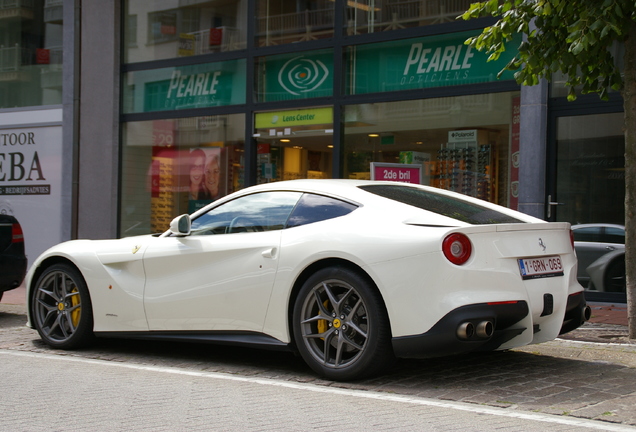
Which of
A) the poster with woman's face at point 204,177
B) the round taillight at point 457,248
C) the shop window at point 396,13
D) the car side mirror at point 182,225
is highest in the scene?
the shop window at point 396,13

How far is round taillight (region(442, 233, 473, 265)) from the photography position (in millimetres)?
4746

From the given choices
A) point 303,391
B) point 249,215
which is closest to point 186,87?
point 249,215

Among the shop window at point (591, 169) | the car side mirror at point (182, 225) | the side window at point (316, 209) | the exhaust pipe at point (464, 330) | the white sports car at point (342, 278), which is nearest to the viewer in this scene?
the exhaust pipe at point (464, 330)

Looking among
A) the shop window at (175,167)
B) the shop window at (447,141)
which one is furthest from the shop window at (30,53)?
the shop window at (447,141)

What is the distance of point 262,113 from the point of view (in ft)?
42.3

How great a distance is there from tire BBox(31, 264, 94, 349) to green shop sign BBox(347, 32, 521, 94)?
6.11m

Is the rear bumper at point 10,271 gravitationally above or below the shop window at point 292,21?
below

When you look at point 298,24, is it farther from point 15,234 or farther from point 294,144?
point 15,234

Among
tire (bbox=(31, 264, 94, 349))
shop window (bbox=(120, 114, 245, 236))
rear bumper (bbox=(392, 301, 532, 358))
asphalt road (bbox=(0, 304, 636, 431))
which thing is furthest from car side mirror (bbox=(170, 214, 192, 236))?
shop window (bbox=(120, 114, 245, 236))

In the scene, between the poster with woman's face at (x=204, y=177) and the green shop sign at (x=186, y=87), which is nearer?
the green shop sign at (x=186, y=87)

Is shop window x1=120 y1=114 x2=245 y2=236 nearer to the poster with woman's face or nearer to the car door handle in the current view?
the poster with woman's face

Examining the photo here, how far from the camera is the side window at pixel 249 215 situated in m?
5.73

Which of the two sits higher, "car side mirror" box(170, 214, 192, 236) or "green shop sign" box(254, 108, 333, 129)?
"green shop sign" box(254, 108, 333, 129)

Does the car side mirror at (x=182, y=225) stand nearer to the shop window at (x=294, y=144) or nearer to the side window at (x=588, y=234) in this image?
the side window at (x=588, y=234)
